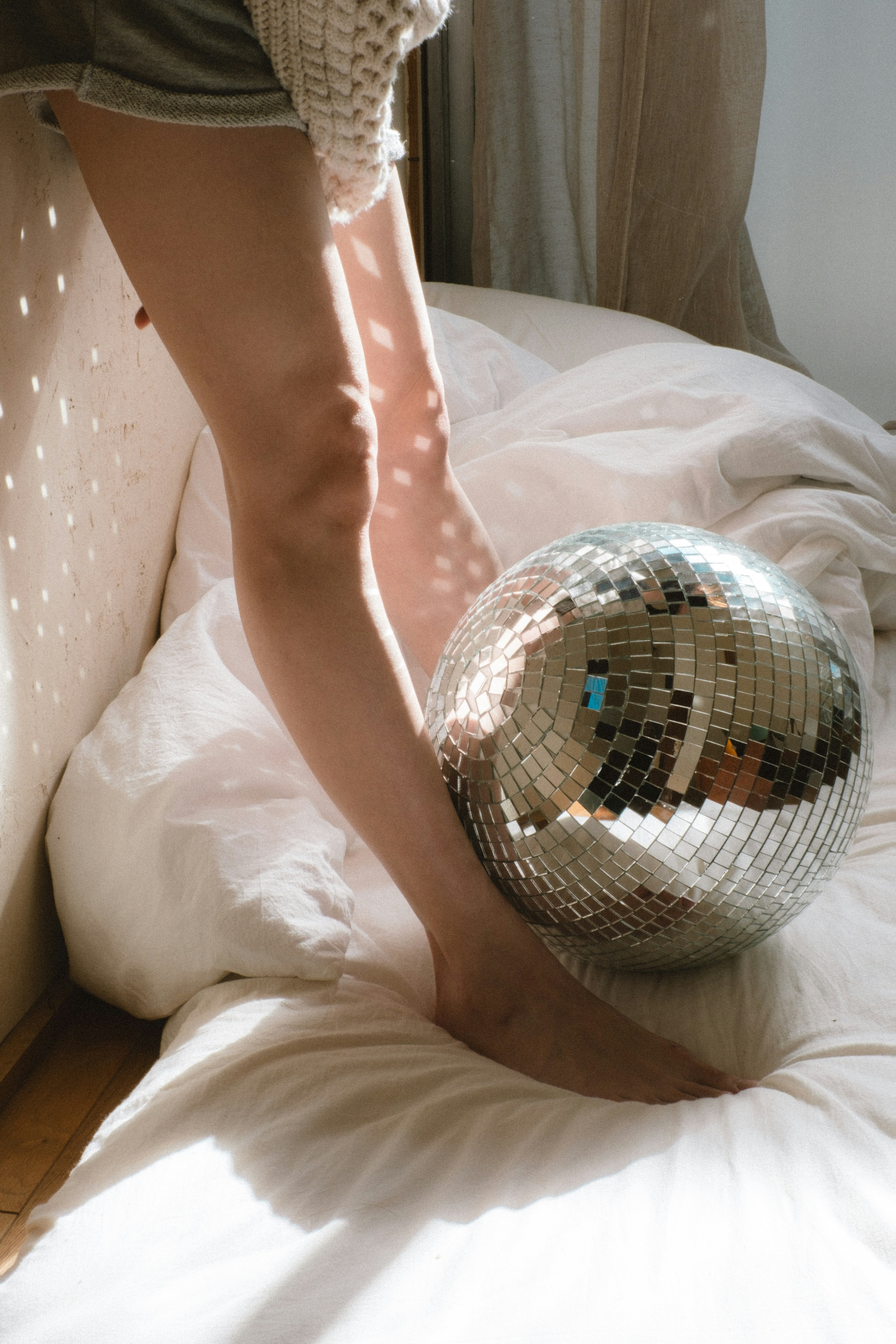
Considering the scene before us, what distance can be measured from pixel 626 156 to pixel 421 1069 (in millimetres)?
1969

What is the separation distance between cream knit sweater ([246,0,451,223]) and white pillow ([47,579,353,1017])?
1.55 feet

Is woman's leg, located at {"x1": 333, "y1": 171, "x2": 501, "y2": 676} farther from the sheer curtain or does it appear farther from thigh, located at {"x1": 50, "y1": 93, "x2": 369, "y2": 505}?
the sheer curtain

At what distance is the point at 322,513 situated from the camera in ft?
2.32

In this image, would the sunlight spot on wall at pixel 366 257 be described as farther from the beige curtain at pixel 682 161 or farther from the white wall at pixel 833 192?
the white wall at pixel 833 192

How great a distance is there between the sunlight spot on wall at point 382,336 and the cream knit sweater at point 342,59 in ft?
0.80

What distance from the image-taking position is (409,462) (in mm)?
979

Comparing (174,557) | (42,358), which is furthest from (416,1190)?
(174,557)

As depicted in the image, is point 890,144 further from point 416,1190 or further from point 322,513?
point 416,1190

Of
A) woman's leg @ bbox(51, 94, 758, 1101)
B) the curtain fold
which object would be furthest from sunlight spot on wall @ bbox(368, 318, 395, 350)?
the curtain fold

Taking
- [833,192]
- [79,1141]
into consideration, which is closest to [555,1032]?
[79,1141]

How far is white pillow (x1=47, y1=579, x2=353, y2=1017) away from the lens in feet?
2.50

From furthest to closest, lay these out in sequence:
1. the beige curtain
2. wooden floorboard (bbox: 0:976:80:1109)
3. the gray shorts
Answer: the beige curtain, wooden floorboard (bbox: 0:976:80:1109), the gray shorts

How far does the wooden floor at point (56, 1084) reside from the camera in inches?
28.3

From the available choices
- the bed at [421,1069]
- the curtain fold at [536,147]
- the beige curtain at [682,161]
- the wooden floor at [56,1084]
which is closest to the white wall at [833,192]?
the beige curtain at [682,161]
